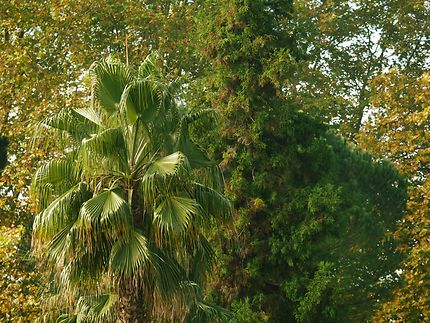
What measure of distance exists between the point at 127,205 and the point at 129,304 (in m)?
1.61

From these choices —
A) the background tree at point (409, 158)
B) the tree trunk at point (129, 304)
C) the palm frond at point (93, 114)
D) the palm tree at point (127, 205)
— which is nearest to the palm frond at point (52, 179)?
the palm tree at point (127, 205)

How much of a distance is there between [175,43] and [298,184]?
29.6 feet

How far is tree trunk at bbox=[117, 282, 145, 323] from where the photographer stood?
15992mm

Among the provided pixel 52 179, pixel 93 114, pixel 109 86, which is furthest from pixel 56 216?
pixel 109 86

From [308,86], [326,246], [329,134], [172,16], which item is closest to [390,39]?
[308,86]

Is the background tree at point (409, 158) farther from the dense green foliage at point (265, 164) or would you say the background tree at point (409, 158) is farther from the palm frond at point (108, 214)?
the palm frond at point (108, 214)

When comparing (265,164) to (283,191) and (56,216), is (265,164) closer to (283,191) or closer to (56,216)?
(283,191)

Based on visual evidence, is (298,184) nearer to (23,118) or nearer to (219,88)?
(219,88)

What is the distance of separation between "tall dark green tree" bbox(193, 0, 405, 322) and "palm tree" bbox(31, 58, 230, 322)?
4795 millimetres

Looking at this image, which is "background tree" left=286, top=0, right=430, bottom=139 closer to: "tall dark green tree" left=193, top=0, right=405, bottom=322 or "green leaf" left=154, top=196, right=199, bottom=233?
"tall dark green tree" left=193, top=0, right=405, bottom=322

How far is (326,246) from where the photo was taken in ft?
73.9

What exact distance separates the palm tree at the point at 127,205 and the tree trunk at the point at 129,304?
0.02 meters

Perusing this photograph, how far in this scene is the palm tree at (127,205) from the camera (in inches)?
619

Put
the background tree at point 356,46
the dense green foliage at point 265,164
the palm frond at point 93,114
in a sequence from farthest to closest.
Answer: the background tree at point 356,46 → the dense green foliage at point 265,164 → the palm frond at point 93,114
